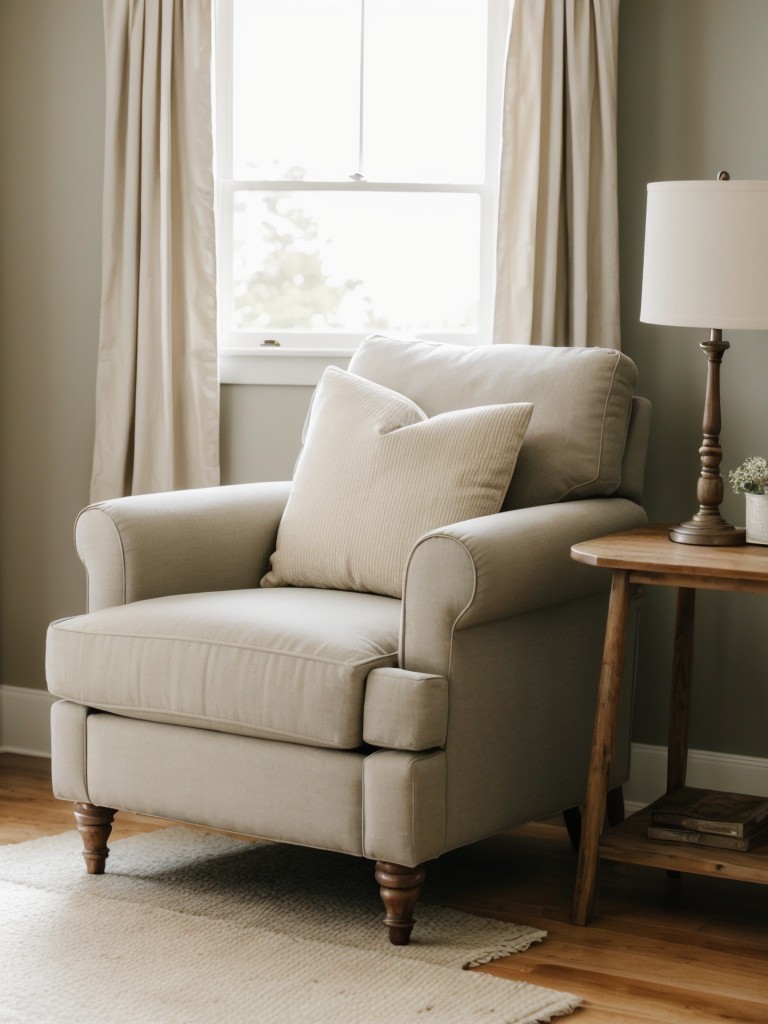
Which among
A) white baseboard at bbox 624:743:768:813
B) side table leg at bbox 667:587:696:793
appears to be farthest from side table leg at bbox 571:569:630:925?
white baseboard at bbox 624:743:768:813

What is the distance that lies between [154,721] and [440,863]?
2.38ft

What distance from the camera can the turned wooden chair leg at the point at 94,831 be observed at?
2.66 m

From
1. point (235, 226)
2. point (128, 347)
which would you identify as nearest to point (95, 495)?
point (128, 347)

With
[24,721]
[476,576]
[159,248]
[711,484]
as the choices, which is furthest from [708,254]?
[24,721]

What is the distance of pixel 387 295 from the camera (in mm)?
3506

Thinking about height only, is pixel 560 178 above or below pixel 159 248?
above

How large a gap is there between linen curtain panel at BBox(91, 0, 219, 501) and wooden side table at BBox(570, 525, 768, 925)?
1357 mm

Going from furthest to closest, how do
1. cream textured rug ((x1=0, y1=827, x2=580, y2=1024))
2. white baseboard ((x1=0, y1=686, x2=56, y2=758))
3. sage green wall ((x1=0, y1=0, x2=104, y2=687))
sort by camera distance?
white baseboard ((x1=0, y1=686, x2=56, y2=758)) → sage green wall ((x1=0, y1=0, x2=104, y2=687)) → cream textured rug ((x1=0, y1=827, x2=580, y2=1024))

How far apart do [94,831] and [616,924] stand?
1.03 m

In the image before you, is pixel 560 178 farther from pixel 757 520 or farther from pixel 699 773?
pixel 699 773

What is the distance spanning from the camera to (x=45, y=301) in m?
3.71

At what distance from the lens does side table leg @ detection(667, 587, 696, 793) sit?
2.75 m

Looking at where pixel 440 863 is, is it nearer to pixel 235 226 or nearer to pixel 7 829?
pixel 7 829

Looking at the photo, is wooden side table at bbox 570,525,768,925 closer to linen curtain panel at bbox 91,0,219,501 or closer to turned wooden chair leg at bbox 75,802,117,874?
turned wooden chair leg at bbox 75,802,117,874
